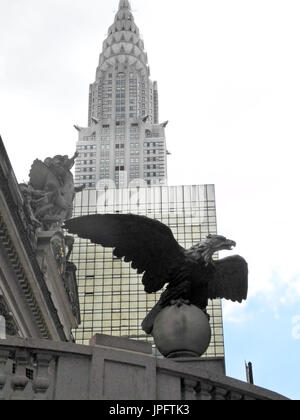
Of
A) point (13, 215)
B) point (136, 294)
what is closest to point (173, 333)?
point (13, 215)

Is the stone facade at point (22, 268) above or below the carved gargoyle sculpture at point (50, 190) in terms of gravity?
below

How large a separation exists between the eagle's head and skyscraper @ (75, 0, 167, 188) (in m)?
97.0

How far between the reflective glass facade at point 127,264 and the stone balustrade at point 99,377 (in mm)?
57243

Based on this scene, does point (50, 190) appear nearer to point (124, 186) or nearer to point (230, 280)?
point (230, 280)

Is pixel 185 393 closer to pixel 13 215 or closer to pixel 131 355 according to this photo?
pixel 131 355

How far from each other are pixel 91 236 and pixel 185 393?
9.49 ft

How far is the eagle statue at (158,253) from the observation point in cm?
1075

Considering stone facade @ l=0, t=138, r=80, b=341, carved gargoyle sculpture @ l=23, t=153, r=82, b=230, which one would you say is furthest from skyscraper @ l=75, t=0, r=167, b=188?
stone facade @ l=0, t=138, r=80, b=341

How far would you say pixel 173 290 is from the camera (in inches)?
424

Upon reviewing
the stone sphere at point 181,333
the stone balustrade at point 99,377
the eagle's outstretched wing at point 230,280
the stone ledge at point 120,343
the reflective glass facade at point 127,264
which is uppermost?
the reflective glass facade at point 127,264

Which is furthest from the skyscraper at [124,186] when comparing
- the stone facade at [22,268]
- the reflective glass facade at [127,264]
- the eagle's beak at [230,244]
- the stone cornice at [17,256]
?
the eagle's beak at [230,244]

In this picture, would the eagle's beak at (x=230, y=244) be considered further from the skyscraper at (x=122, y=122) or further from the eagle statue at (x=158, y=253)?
the skyscraper at (x=122, y=122)

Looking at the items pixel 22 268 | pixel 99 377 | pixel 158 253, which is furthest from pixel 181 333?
pixel 22 268

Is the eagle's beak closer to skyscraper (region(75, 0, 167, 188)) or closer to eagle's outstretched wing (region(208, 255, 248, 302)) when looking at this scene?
eagle's outstretched wing (region(208, 255, 248, 302))
